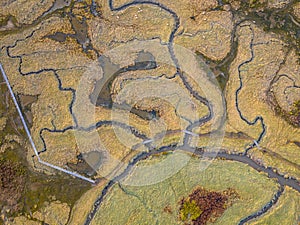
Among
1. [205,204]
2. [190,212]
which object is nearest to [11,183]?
[190,212]

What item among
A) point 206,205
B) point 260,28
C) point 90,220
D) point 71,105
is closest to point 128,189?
point 90,220

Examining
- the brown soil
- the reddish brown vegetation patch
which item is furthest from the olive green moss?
the brown soil

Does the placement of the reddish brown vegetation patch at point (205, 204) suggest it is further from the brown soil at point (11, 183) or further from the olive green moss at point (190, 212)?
the brown soil at point (11, 183)

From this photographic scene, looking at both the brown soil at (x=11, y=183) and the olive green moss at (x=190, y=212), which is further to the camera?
the brown soil at (x=11, y=183)

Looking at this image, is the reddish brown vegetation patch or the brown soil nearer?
the reddish brown vegetation patch

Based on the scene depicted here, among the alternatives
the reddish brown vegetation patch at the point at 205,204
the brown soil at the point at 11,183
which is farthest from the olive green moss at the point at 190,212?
the brown soil at the point at 11,183

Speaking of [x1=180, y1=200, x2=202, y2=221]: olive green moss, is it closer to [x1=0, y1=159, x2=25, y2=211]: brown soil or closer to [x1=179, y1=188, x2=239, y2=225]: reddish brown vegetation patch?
[x1=179, y1=188, x2=239, y2=225]: reddish brown vegetation patch

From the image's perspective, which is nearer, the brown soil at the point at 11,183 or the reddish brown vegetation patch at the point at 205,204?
the reddish brown vegetation patch at the point at 205,204

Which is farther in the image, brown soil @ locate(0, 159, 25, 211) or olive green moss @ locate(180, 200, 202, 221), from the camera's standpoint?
brown soil @ locate(0, 159, 25, 211)

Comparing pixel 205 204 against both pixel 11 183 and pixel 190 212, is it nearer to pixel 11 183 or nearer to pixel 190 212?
pixel 190 212
